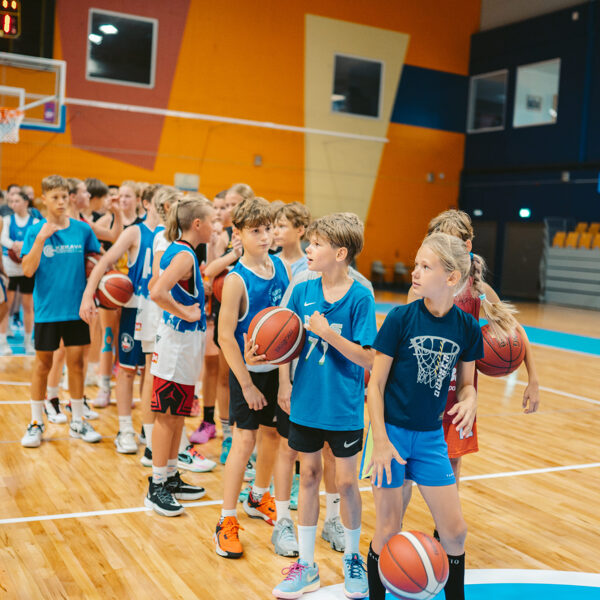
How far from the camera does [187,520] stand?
349 centimetres

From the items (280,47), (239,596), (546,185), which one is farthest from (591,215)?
(239,596)

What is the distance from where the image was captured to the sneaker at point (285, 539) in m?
3.13

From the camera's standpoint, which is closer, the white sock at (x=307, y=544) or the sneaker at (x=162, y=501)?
the white sock at (x=307, y=544)

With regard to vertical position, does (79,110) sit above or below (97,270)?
above

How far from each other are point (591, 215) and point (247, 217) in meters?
16.0

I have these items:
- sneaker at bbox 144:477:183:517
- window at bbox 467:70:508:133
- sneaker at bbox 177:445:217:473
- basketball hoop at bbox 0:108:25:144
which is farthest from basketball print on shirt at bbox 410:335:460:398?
window at bbox 467:70:508:133

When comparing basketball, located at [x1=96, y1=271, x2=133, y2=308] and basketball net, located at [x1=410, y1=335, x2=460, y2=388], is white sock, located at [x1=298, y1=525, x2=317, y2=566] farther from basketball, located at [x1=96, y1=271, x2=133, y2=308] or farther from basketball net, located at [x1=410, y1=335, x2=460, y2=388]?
basketball, located at [x1=96, y1=271, x2=133, y2=308]

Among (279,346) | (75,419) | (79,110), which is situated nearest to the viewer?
(279,346)

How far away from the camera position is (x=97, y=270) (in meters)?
4.30

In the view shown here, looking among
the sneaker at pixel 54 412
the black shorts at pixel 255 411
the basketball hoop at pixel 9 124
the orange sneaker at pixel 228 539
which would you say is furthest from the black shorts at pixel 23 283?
the orange sneaker at pixel 228 539

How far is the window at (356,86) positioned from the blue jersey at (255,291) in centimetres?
1541

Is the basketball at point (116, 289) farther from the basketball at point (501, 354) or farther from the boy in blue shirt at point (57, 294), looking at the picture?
the basketball at point (501, 354)

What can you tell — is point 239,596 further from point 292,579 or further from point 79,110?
point 79,110

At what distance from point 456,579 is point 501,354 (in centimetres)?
97
